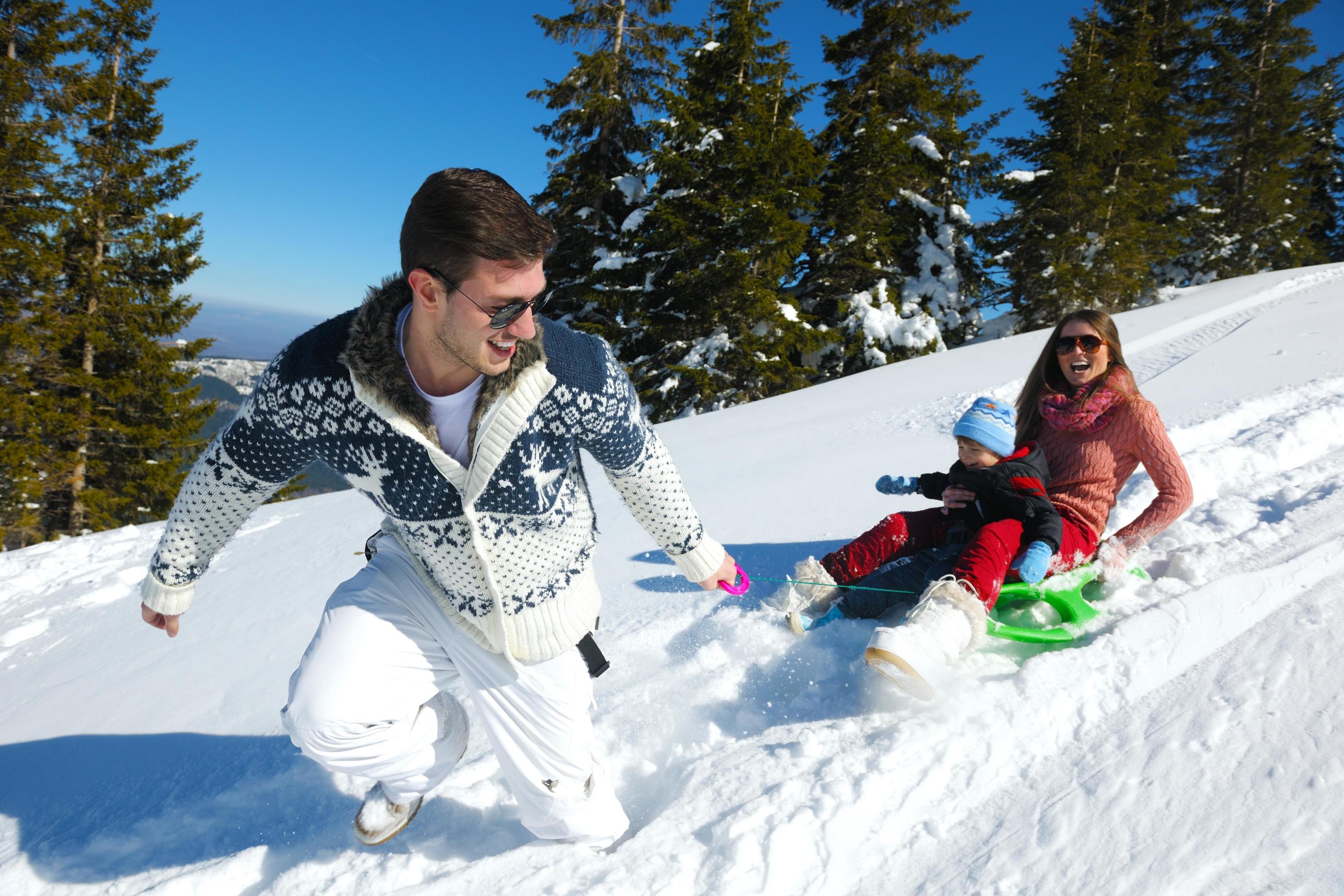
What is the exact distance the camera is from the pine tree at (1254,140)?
1822 centimetres

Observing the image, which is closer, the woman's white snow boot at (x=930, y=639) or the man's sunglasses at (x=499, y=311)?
the man's sunglasses at (x=499, y=311)

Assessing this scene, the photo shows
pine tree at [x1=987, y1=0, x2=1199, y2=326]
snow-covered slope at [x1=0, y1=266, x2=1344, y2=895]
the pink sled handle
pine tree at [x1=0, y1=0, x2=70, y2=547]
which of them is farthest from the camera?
pine tree at [x1=987, y1=0, x2=1199, y2=326]

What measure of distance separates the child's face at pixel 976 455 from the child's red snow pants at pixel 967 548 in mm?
264

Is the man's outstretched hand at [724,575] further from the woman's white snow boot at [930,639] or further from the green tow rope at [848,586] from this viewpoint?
the green tow rope at [848,586]

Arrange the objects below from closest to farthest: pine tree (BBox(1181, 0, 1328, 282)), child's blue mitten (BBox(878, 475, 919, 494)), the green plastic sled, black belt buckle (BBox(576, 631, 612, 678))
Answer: black belt buckle (BBox(576, 631, 612, 678)), the green plastic sled, child's blue mitten (BBox(878, 475, 919, 494)), pine tree (BBox(1181, 0, 1328, 282))

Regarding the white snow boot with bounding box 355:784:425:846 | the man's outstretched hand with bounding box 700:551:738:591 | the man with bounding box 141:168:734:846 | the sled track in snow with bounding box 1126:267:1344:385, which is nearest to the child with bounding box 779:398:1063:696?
the man's outstretched hand with bounding box 700:551:738:591

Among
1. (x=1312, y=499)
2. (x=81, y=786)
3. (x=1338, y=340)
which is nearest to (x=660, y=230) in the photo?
(x=1338, y=340)

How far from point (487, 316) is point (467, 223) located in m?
0.17

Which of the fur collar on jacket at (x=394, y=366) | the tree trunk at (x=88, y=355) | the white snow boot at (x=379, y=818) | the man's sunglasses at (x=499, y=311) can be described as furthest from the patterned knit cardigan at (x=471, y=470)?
the tree trunk at (x=88, y=355)

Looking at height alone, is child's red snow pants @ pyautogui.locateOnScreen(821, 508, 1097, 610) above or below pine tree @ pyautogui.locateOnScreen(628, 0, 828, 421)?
below

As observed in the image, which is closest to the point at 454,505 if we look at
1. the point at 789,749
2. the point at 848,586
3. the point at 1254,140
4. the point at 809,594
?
the point at 789,749

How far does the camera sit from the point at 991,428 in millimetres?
2764

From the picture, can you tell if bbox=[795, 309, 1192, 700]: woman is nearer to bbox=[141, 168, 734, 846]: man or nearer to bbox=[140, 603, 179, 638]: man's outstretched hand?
bbox=[141, 168, 734, 846]: man

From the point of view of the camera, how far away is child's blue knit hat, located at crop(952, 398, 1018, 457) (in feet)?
9.04
